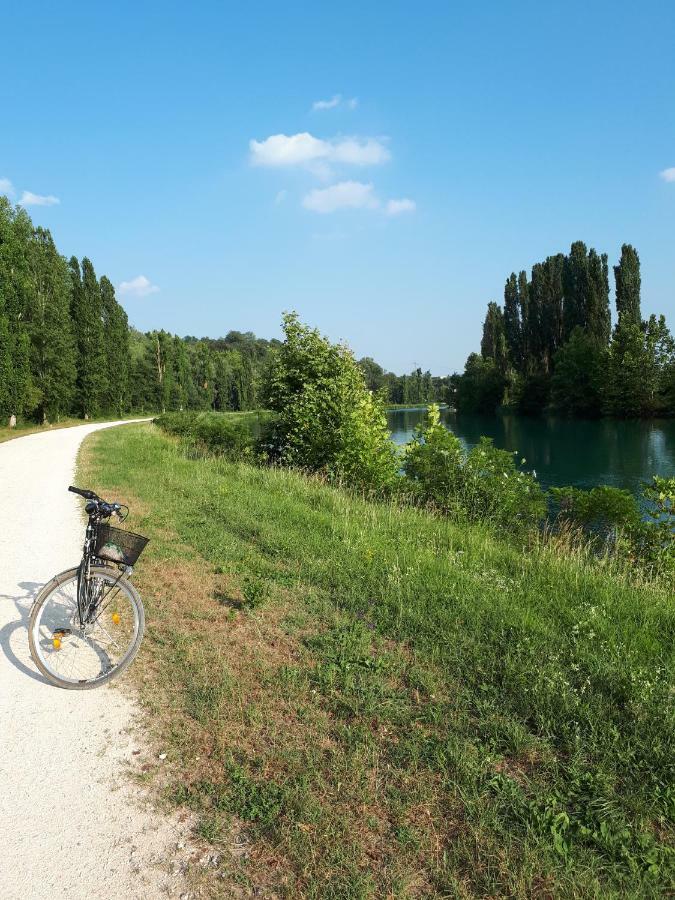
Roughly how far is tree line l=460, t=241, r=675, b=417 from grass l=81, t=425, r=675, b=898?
57160 millimetres

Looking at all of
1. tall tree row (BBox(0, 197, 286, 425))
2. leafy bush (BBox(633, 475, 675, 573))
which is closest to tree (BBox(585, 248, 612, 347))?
tall tree row (BBox(0, 197, 286, 425))

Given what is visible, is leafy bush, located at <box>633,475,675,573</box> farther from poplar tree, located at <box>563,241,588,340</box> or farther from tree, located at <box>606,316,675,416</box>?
poplar tree, located at <box>563,241,588,340</box>

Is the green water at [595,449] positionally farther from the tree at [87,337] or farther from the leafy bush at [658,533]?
the tree at [87,337]

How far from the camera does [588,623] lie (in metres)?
4.29

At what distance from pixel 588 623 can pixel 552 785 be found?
1822 mm

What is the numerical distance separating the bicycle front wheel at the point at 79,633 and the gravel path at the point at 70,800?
16 centimetres

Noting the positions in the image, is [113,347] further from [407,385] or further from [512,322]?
[407,385]

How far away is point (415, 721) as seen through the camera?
335cm

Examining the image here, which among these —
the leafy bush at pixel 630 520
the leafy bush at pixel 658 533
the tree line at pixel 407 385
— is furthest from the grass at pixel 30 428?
the tree line at pixel 407 385

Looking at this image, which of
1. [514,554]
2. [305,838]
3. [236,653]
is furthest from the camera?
[514,554]

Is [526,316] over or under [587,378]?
over

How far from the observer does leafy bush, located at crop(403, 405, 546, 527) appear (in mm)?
10391

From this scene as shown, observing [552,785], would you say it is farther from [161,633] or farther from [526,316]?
[526,316]

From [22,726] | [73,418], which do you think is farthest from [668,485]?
[73,418]
